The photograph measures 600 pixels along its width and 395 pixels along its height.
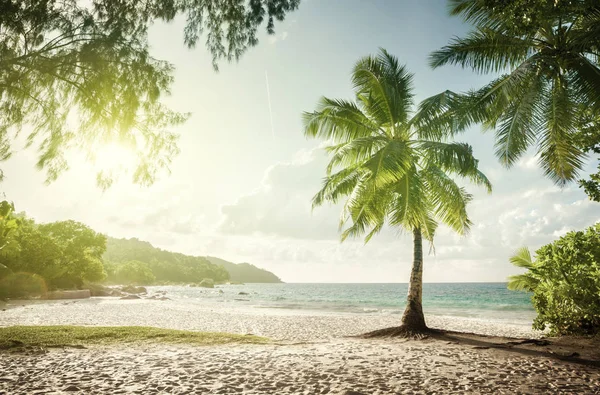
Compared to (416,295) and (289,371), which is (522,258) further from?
(289,371)

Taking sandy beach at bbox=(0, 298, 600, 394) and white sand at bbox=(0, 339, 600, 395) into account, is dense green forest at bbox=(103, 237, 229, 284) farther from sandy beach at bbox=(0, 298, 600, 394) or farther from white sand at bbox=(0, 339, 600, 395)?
white sand at bbox=(0, 339, 600, 395)

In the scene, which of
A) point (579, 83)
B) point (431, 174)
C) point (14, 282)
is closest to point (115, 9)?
point (431, 174)

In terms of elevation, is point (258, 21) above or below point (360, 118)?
below

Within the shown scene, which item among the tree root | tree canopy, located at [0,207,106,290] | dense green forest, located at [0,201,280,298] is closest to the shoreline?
the tree root

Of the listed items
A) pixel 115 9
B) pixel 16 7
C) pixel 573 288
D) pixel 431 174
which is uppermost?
pixel 115 9

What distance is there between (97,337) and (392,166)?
406 inches

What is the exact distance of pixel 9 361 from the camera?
6293mm

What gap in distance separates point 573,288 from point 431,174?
5.48 metres

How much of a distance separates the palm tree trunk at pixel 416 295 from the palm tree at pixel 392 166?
1.3 inches

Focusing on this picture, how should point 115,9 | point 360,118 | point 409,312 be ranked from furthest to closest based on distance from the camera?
point 360,118 < point 409,312 < point 115,9

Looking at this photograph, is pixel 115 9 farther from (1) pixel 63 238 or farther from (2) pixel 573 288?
(1) pixel 63 238

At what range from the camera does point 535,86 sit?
10.4 m

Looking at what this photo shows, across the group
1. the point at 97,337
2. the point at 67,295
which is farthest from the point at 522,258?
the point at 67,295

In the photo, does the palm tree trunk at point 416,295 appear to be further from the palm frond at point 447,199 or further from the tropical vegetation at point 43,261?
the tropical vegetation at point 43,261
